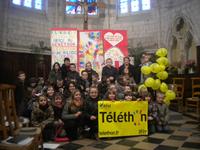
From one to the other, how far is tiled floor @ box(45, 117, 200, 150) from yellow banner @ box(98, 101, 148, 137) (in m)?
0.13

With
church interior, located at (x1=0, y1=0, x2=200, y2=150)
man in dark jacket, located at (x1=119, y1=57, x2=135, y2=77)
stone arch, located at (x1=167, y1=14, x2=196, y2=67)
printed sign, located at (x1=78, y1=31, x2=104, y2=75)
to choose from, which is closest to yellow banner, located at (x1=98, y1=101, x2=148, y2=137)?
Answer: man in dark jacket, located at (x1=119, y1=57, x2=135, y2=77)

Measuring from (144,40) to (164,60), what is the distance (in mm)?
7458

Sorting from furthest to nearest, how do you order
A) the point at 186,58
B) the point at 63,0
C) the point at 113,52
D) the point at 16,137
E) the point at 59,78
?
the point at 63,0 → the point at 186,58 → the point at 113,52 → the point at 59,78 → the point at 16,137

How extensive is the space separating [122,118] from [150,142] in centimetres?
64

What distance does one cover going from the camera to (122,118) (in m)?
4.30

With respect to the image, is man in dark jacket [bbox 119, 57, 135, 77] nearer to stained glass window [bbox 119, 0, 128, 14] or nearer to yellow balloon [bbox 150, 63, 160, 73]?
yellow balloon [bbox 150, 63, 160, 73]

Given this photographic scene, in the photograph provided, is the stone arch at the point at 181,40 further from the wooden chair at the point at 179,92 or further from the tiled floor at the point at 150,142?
the tiled floor at the point at 150,142

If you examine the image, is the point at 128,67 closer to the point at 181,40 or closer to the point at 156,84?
the point at 156,84

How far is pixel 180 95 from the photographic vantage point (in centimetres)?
717

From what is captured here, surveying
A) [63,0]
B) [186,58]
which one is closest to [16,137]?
[186,58]

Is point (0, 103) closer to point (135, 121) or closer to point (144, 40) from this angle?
point (135, 121)

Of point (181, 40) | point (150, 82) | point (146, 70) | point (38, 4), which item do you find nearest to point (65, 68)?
point (146, 70)

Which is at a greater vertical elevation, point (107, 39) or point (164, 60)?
point (107, 39)

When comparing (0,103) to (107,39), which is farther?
(107,39)
